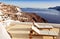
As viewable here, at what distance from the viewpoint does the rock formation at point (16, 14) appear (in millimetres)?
3328

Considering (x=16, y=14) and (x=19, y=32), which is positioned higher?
(x=16, y=14)

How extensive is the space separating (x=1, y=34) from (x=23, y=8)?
2774 millimetres

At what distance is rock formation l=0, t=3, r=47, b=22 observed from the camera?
3.33m

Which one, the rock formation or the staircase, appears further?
the rock formation

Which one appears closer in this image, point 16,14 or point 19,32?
point 19,32

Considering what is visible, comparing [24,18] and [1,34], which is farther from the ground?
[1,34]

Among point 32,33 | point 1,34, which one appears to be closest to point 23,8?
point 32,33

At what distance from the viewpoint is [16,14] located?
3.44 meters

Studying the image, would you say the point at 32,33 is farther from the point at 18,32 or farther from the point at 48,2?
the point at 48,2

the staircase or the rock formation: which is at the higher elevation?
the rock formation

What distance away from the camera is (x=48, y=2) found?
136 inches

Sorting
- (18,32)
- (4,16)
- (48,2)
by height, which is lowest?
(18,32)

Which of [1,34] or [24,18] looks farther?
[24,18]

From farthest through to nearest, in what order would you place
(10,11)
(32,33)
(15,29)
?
(10,11) < (15,29) < (32,33)
